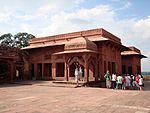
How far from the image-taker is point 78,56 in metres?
18.5

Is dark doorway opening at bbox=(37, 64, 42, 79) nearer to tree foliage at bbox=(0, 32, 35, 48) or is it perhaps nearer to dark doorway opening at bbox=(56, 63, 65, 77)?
dark doorway opening at bbox=(56, 63, 65, 77)

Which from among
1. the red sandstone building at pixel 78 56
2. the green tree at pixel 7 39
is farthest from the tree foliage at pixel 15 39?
the red sandstone building at pixel 78 56

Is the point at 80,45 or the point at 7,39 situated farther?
the point at 7,39

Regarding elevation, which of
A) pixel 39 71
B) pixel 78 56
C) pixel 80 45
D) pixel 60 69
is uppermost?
pixel 80 45

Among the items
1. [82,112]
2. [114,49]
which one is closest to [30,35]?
[114,49]

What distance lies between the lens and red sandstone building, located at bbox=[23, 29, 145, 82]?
1853 cm

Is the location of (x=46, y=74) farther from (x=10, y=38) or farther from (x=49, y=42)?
(x=10, y=38)

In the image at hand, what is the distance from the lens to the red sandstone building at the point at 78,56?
1853cm

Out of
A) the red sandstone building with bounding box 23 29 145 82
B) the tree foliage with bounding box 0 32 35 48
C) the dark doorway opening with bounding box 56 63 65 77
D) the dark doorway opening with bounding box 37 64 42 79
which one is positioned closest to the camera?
the red sandstone building with bounding box 23 29 145 82

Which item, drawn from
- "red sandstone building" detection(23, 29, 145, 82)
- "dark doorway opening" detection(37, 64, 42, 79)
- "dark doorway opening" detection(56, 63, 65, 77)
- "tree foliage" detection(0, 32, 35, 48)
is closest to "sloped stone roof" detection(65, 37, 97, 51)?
"red sandstone building" detection(23, 29, 145, 82)

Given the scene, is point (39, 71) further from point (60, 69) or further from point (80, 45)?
point (80, 45)

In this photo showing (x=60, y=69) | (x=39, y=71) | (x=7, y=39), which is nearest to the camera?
(x=60, y=69)

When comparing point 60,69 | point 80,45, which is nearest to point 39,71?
point 60,69

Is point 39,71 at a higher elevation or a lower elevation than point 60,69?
lower
